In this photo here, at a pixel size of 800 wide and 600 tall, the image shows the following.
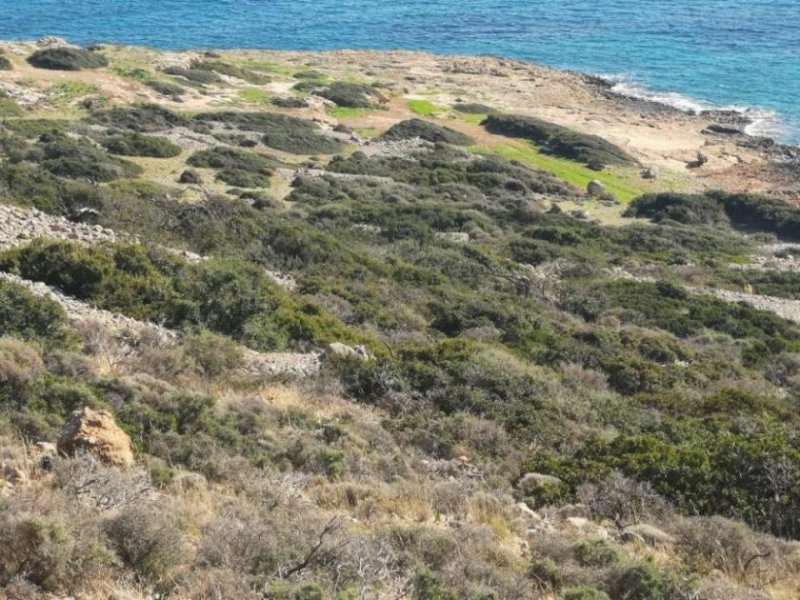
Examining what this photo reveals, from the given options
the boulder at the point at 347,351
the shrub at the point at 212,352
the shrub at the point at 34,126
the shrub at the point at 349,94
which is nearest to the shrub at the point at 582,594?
the shrub at the point at 212,352

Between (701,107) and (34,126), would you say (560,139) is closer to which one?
(701,107)

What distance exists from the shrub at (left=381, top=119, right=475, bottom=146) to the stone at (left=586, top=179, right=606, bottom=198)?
897 centimetres

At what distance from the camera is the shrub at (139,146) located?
31281 mm

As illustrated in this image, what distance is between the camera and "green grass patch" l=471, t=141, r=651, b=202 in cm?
4162

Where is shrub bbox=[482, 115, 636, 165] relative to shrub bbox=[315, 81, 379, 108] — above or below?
below

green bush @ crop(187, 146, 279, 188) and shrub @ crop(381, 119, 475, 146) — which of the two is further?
shrub @ crop(381, 119, 475, 146)

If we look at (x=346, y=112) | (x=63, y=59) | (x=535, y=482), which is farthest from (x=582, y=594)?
(x=63, y=59)

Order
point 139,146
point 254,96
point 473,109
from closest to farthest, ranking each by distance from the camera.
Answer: point 139,146 → point 254,96 → point 473,109

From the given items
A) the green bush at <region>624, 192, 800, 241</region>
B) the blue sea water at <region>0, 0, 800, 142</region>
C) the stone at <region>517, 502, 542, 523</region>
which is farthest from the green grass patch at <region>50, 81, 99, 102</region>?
the stone at <region>517, 502, 542, 523</region>

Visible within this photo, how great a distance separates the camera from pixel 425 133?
45781 millimetres

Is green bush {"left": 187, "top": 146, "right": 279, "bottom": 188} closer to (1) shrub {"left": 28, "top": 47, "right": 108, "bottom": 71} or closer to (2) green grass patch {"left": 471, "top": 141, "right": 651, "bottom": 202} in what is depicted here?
(2) green grass patch {"left": 471, "top": 141, "right": 651, "bottom": 202}

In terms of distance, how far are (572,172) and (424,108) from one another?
14.6m

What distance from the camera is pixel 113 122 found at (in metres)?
36.2

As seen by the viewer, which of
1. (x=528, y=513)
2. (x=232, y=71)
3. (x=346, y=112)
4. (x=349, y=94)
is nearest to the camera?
(x=528, y=513)
